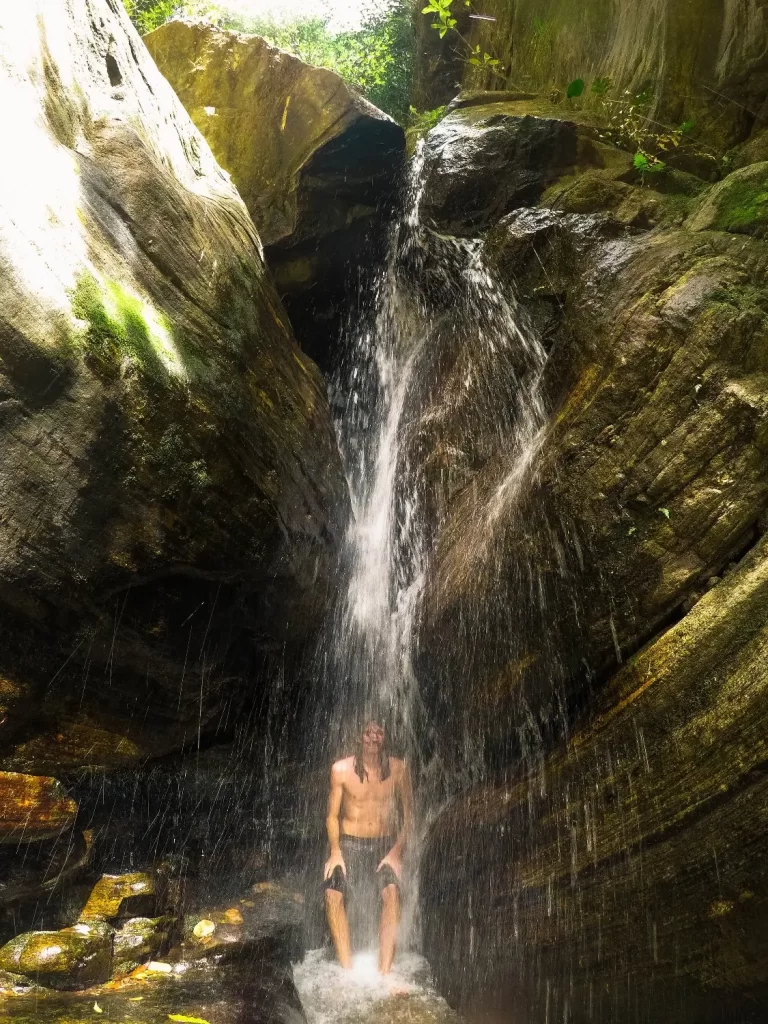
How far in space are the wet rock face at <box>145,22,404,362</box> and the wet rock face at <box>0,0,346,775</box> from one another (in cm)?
216

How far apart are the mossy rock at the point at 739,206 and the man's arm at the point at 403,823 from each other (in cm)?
521

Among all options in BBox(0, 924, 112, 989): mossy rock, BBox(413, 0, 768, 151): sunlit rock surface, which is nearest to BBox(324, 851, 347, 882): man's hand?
BBox(0, 924, 112, 989): mossy rock

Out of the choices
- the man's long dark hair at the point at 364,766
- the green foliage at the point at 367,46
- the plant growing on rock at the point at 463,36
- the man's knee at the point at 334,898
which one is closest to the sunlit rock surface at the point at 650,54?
the plant growing on rock at the point at 463,36

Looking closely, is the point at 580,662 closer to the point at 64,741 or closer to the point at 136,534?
the point at 136,534

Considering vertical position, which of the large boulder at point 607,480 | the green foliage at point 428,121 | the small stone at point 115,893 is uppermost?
the green foliage at point 428,121

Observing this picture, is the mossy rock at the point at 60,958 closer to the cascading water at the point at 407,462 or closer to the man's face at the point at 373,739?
the cascading water at the point at 407,462

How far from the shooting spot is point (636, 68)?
773 cm

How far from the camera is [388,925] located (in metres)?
5.20

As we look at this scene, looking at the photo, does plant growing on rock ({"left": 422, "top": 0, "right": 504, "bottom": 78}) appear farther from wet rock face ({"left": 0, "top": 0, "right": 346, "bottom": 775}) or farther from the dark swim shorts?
the dark swim shorts

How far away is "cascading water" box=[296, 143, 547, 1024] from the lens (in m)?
5.76

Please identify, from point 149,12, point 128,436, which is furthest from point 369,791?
point 149,12

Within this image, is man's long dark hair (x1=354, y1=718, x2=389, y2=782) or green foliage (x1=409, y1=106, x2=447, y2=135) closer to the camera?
man's long dark hair (x1=354, y1=718, x2=389, y2=782)

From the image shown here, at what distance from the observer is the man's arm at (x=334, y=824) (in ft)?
17.5

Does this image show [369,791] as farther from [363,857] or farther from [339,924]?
[339,924]
